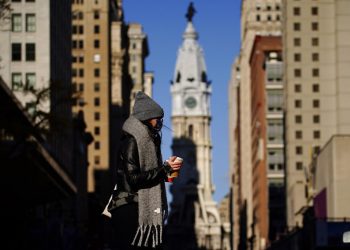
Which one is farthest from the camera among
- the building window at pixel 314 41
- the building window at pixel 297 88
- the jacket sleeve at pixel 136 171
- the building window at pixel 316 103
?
the building window at pixel 297 88

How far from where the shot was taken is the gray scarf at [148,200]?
1395 cm

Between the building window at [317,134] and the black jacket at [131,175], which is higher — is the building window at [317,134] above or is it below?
above

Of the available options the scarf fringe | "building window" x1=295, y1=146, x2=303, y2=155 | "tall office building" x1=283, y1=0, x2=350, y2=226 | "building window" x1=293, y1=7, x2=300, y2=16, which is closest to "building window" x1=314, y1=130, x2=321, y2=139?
"tall office building" x1=283, y1=0, x2=350, y2=226

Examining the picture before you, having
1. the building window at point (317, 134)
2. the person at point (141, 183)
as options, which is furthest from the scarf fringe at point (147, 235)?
the building window at point (317, 134)

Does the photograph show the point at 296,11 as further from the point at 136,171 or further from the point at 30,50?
the point at 136,171

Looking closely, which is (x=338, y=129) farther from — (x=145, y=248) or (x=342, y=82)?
(x=145, y=248)

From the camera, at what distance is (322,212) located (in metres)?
128

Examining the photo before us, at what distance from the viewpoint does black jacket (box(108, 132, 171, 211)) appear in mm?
14031

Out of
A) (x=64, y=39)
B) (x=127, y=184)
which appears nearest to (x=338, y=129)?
(x=64, y=39)

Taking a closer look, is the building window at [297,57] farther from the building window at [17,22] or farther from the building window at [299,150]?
the building window at [17,22]

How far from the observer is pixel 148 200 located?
45.8 ft

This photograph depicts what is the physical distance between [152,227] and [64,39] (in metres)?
115

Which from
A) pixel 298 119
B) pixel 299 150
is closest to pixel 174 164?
pixel 298 119

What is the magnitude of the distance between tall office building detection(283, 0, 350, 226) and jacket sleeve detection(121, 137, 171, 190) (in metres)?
145
